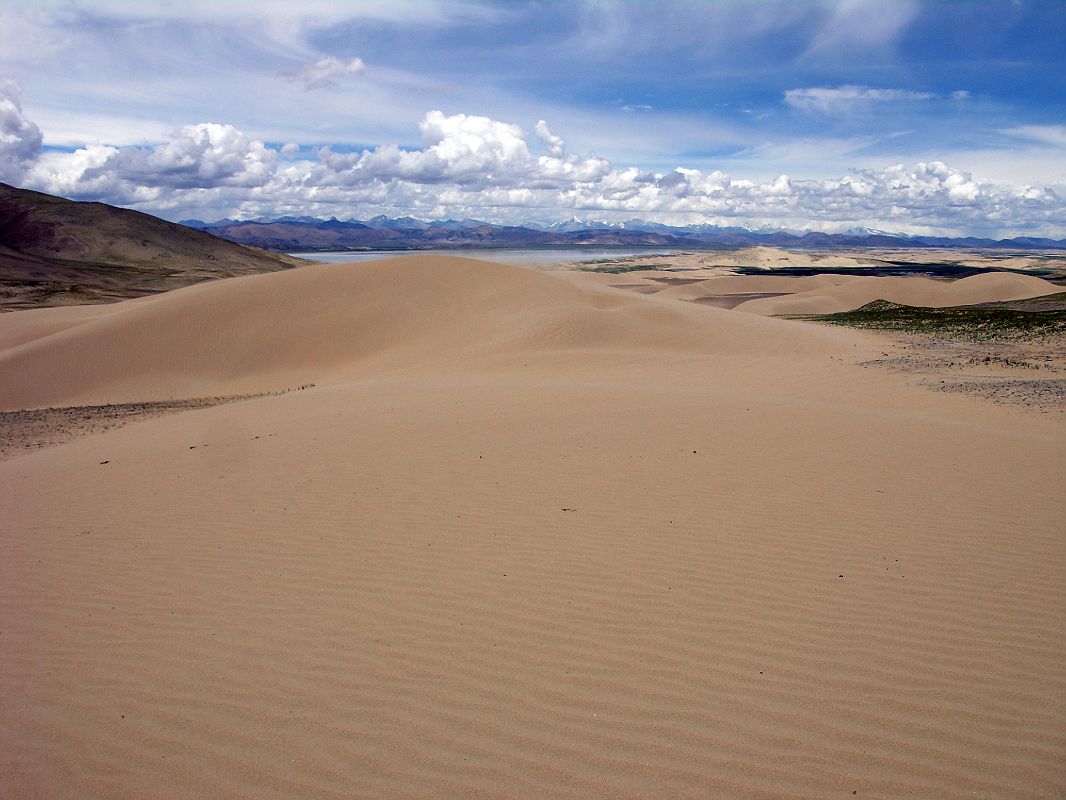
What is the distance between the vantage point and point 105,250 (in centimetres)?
10625

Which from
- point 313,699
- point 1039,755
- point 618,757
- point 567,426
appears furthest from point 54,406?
point 1039,755

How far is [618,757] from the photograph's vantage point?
3500mm

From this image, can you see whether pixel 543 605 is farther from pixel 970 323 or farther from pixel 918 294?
pixel 918 294

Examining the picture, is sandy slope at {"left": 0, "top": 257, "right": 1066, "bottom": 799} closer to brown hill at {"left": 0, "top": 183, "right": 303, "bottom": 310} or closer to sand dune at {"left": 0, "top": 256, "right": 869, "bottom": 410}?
sand dune at {"left": 0, "top": 256, "right": 869, "bottom": 410}

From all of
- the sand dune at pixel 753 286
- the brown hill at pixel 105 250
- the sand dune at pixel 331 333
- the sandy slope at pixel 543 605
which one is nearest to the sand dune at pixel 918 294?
the sand dune at pixel 753 286

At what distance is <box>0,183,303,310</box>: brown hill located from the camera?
7719cm

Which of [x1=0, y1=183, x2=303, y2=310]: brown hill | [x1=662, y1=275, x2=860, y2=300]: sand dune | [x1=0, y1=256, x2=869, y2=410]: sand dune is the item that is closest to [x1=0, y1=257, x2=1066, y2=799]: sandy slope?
[x1=0, y1=256, x2=869, y2=410]: sand dune

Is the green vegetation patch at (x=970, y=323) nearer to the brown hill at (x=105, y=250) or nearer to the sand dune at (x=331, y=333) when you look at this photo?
the sand dune at (x=331, y=333)

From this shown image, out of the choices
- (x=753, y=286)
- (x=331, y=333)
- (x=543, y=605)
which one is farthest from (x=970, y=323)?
(x=753, y=286)

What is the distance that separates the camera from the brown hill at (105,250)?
77.2 m

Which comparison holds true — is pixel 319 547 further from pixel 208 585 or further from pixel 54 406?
pixel 54 406

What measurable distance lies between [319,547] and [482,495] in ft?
6.05

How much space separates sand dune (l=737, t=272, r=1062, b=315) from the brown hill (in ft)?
198

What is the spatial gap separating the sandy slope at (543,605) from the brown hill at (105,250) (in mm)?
69665
